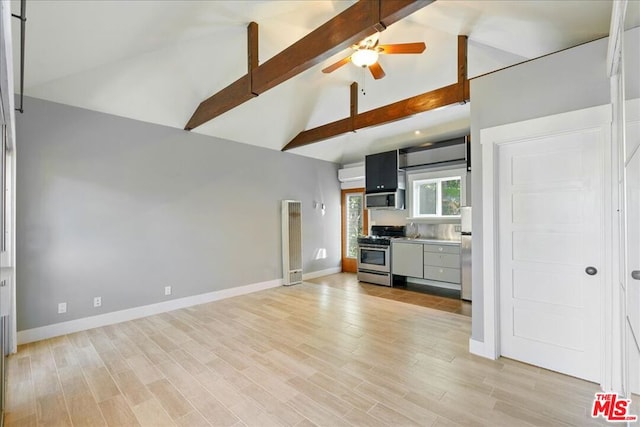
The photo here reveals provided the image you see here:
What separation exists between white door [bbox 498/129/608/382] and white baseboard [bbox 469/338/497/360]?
147 millimetres

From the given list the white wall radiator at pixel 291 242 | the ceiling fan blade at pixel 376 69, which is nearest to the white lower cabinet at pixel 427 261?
the white wall radiator at pixel 291 242

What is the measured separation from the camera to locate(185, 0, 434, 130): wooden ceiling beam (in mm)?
1909

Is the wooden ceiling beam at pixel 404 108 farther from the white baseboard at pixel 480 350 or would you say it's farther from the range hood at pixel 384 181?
the white baseboard at pixel 480 350

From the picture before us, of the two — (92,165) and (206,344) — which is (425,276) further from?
(92,165)

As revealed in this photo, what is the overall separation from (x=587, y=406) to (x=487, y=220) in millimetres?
1505

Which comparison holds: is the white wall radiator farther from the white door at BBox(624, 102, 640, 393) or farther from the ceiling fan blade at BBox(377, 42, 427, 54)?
the white door at BBox(624, 102, 640, 393)

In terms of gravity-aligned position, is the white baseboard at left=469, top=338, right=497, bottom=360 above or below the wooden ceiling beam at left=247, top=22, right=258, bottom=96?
below

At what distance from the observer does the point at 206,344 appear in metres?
3.06

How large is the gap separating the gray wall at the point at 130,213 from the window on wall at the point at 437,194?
2.80m

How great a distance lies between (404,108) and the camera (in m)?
4.01

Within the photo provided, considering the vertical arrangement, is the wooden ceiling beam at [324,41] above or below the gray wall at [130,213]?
above

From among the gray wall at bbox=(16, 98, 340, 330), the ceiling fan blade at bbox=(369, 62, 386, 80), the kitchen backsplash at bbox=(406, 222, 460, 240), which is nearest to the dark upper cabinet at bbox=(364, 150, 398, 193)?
the kitchen backsplash at bbox=(406, 222, 460, 240)

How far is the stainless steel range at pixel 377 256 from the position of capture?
561 centimetres

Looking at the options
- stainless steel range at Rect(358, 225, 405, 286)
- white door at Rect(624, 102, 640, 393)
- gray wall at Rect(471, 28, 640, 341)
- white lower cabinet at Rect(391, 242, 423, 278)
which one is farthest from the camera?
stainless steel range at Rect(358, 225, 405, 286)
